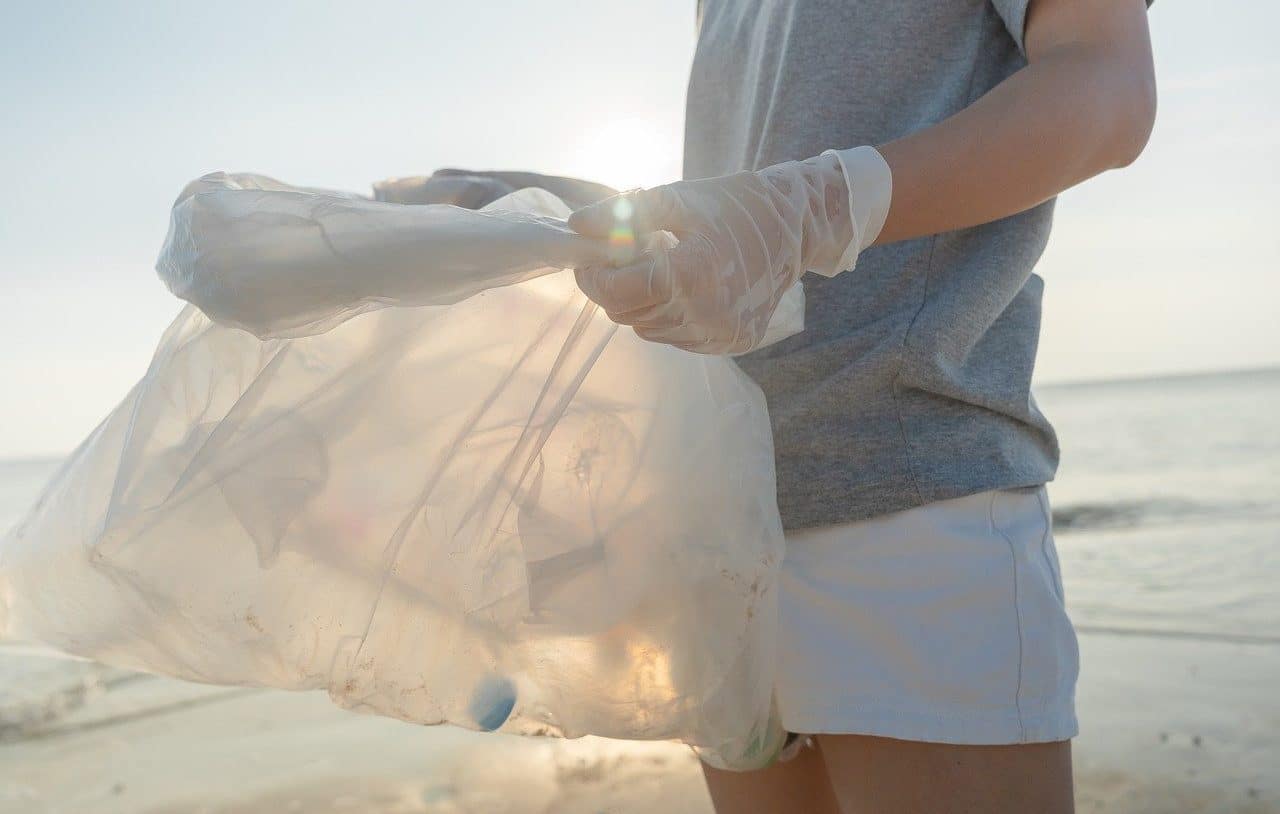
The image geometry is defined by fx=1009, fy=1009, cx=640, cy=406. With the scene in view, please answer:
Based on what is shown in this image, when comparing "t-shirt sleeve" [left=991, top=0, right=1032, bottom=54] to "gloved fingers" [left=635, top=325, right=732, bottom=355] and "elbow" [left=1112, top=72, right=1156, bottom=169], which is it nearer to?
"elbow" [left=1112, top=72, right=1156, bottom=169]

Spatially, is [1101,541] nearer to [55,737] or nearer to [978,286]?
[55,737]

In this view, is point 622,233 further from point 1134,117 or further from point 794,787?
point 794,787

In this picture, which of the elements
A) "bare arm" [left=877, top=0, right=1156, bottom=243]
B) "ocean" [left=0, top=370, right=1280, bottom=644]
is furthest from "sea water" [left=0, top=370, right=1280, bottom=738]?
"bare arm" [left=877, top=0, right=1156, bottom=243]

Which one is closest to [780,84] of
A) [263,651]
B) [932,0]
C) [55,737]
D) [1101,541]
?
[932,0]

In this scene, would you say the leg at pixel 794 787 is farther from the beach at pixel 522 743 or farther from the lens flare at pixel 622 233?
the beach at pixel 522 743

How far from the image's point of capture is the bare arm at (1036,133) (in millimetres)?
982

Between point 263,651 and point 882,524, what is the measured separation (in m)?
0.68

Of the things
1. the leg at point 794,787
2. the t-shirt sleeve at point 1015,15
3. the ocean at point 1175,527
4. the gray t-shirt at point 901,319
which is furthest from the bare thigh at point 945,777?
the ocean at point 1175,527

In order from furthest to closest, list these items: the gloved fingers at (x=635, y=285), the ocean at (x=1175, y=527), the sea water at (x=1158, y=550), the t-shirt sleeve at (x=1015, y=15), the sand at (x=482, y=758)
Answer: the ocean at (x=1175, y=527)
the sea water at (x=1158, y=550)
the sand at (x=482, y=758)
the t-shirt sleeve at (x=1015, y=15)
the gloved fingers at (x=635, y=285)

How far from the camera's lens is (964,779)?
1052 mm

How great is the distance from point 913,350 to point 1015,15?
1.24 feet

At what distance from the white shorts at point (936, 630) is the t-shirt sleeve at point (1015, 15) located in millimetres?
504

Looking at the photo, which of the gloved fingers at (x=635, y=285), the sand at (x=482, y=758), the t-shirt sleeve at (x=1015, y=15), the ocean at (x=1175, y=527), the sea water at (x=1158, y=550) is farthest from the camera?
the ocean at (x=1175, y=527)

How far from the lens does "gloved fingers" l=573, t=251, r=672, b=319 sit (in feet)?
2.76
